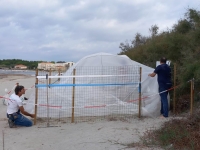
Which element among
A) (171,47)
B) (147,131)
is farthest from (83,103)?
(171,47)

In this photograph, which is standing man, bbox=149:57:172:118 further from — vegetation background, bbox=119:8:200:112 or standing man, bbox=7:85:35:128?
standing man, bbox=7:85:35:128

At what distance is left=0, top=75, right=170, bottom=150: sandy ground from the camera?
6844mm

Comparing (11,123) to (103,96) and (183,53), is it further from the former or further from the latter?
(183,53)

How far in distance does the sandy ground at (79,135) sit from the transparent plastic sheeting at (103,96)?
68 centimetres

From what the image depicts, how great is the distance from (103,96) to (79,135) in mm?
2551

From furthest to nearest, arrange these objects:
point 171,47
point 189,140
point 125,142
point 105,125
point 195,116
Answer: point 171,47, point 105,125, point 195,116, point 125,142, point 189,140

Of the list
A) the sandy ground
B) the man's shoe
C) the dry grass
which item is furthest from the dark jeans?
the man's shoe

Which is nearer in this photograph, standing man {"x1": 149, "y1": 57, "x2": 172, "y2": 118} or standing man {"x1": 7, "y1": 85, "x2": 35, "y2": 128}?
standing man {"x1": 7, "y1": 85, "x2": 35, "y2": 128}

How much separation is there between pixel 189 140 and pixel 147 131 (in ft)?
4.69

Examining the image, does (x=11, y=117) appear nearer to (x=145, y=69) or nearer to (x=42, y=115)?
(x=42, y=115)

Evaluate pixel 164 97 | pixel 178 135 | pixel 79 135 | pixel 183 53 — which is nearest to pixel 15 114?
pixel 79 135

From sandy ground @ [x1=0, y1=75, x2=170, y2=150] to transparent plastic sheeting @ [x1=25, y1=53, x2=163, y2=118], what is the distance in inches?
26.6

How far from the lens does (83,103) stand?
388 inches

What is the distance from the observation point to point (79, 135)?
7.69 meters
